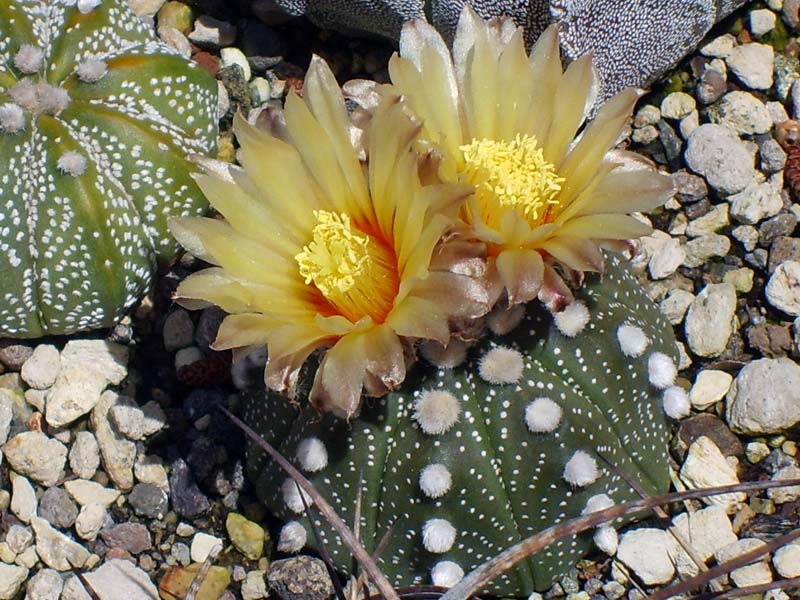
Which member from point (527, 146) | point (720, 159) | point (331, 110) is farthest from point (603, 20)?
point (331, 110)

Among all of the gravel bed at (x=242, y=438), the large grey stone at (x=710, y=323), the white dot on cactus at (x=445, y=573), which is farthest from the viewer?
the large grey stone at (x=710, y=323)

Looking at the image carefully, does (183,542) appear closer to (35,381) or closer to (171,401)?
(171,401)

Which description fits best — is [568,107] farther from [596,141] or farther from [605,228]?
[605,228]

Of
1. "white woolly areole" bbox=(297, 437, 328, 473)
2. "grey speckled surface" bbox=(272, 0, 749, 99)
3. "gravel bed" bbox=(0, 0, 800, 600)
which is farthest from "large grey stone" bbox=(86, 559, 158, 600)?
"grey speckled surface" bbox=(272, 0, 749, 99)

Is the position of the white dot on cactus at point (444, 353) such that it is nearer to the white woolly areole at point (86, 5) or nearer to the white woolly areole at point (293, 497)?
the white woolly areole at point (293, 497)

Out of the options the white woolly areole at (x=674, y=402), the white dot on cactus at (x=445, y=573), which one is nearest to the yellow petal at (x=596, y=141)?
the white woolly areole at (x=674, y=402)
